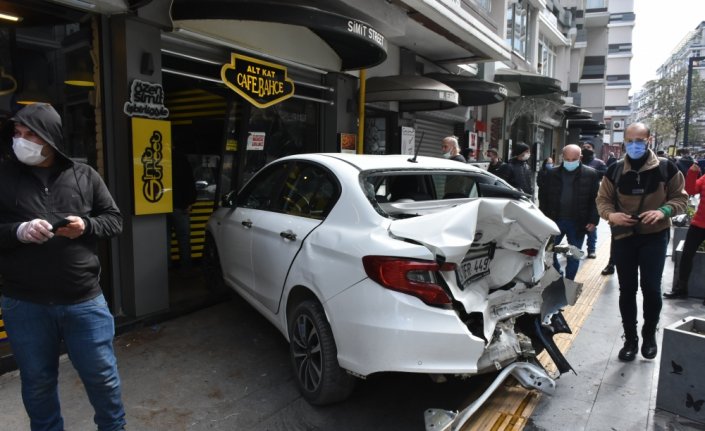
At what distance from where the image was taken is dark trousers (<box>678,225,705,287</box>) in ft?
19.0

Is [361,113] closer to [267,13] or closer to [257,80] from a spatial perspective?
[257,80]

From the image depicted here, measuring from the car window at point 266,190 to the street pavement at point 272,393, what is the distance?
1.28 meters

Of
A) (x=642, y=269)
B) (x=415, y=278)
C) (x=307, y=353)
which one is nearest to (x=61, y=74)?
(x=307, y=353)

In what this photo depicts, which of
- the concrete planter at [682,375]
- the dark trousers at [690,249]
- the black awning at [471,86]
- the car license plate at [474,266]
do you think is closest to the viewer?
the car license plate at [474,266]

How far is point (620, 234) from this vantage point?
4.03 meters

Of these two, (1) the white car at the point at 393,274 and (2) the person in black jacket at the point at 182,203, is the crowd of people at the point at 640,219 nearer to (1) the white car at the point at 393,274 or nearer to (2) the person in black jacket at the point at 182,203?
(1) the white car at the point at 393,274

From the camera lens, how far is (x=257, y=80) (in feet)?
19.8

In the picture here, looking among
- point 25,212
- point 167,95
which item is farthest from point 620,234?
point 167,95

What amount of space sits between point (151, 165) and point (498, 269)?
3.40 metres

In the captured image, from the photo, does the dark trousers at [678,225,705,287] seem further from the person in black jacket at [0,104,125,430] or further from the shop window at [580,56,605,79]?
the shop window at [580,56,605,79]

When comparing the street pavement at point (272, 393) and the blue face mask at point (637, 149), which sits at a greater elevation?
the blue face mask at point (637, 149)

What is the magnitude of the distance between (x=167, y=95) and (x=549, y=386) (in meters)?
6.96

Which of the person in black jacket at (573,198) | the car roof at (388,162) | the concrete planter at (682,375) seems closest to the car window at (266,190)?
the car roof at (388,162)

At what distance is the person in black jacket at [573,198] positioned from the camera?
588 centimetres
